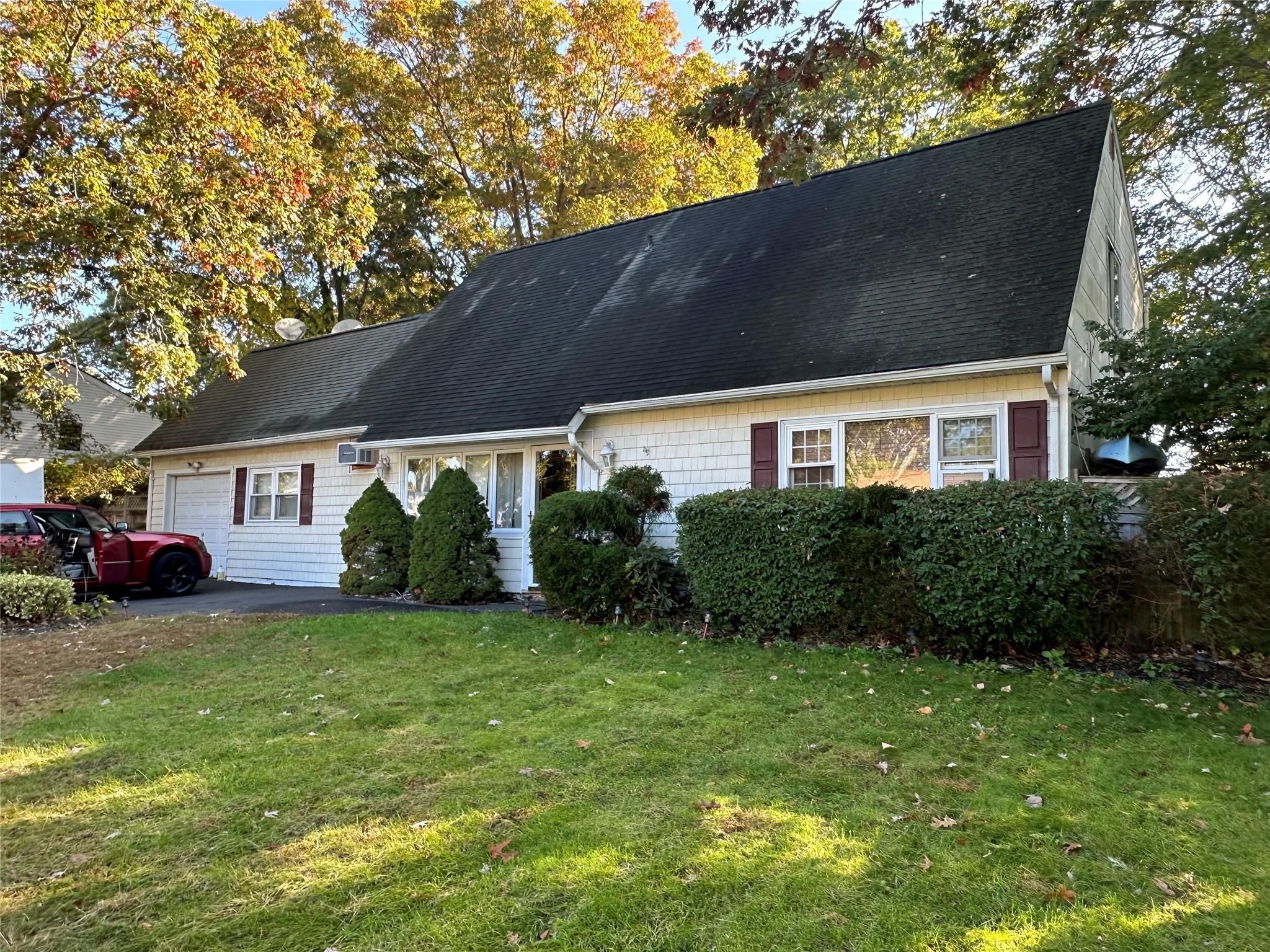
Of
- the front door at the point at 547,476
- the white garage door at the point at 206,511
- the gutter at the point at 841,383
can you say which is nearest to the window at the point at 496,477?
the front door at the point at 547,476

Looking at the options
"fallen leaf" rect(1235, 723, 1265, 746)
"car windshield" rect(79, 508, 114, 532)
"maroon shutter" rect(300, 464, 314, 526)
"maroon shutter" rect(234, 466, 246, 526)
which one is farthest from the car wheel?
"fallen leaf" rect(1235, 723, 1265, 746)

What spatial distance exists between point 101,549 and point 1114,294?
16.2 metres

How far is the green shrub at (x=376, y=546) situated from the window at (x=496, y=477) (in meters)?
0.60

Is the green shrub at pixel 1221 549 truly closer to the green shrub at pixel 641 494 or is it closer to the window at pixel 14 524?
the green shrub at pixel 641 494

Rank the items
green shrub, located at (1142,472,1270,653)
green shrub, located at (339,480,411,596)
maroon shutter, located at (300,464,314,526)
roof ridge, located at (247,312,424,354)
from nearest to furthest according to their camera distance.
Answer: green shrub, located at (1142,472,1270,653)
green shrub, located at (339,480,411,596)
maroon shutter, located at (300,464,314,526)
roof ridge, located at (247,312,424,354)

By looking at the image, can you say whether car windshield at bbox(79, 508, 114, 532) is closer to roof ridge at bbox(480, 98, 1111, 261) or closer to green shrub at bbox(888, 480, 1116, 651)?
roof ridge at bbox(480, 98, 1111, 261)

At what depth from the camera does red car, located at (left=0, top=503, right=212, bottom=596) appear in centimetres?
1070

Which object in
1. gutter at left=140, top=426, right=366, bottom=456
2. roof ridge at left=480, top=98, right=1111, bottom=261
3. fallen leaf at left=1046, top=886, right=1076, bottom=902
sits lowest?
fallen leaf at left=1046, top=886, right=1076, bottom=902

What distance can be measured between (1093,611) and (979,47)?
→ 6.73m

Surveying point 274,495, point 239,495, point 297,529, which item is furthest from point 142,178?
point 297,529

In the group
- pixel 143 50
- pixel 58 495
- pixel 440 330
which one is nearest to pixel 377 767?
pixel 440 330

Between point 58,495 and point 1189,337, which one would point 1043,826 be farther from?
point 58,495

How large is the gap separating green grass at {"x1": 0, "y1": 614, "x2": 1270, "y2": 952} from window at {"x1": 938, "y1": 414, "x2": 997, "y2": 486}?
271cm

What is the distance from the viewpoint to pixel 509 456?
1188 cm
